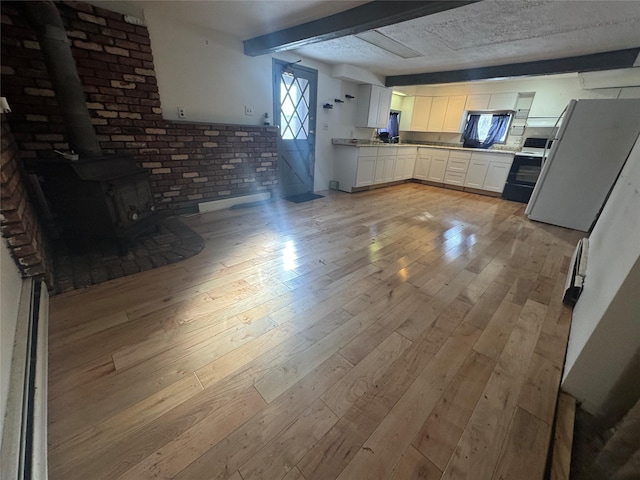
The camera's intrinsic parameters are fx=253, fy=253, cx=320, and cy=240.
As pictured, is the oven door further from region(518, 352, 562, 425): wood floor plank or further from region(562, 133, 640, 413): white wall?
region(518, 352, 562, 425): wood floor plank

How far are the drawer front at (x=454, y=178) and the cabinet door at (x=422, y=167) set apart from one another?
1.56 feet

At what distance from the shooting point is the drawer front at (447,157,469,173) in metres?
5.45

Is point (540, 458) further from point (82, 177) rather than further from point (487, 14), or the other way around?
point (487, 14)

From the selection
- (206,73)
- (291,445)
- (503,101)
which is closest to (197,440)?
(291,445)

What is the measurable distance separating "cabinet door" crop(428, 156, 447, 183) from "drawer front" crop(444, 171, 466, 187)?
0.12m

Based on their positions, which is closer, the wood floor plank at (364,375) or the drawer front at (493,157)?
the wood floor plank at (364,375)

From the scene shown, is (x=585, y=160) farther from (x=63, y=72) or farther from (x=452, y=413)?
(x=63, y=72)

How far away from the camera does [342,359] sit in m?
1.39

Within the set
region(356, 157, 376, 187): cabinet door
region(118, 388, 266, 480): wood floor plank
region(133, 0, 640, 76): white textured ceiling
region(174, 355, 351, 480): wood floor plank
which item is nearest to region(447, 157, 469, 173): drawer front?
region(356, 157, 376, 187): cabinet door

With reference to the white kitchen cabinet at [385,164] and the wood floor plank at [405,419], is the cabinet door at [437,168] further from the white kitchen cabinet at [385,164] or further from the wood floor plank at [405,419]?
the wood floor plank at [405,419]

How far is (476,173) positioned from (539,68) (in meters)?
2.00

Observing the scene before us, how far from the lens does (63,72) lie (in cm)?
196

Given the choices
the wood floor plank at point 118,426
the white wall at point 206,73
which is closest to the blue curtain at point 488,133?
the white wall at point 206,73

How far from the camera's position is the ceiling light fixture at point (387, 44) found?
2.95m
